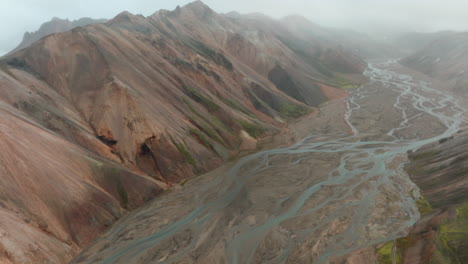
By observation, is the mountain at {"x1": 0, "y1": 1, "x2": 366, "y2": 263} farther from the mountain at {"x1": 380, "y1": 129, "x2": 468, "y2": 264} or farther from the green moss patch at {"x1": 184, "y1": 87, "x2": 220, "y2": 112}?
the mountain at {"x1": 380, "y1": 129, "x2": 468, "y2": 264}

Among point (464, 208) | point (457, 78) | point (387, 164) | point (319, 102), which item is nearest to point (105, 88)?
point (387, 164)

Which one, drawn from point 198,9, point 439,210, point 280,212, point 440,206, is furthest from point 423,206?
point 198,9

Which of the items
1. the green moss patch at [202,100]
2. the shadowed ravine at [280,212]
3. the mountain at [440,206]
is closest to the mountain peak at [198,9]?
the green moss patch at [202,100]

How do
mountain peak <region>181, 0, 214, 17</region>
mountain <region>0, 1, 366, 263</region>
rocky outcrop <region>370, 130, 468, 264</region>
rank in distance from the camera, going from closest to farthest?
rocky outcrop <region>370, 130, 468, 264</region>
mountain <region>0, 1, 366, 263</region>
mountain peak <region>181, 0, 214, 17</region>

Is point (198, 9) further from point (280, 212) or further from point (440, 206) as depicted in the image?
point (440, 206)

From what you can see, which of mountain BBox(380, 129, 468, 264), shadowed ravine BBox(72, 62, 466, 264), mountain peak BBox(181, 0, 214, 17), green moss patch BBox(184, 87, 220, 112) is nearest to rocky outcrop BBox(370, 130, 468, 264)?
mountain BBox(380, 129, 468, 264)

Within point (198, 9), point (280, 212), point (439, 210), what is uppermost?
point (198, 9)

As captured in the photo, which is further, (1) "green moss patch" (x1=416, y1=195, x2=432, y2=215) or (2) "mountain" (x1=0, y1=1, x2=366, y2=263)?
(1) "green moss patch" (x1=416, y1=195, x2=432, y2=215)
